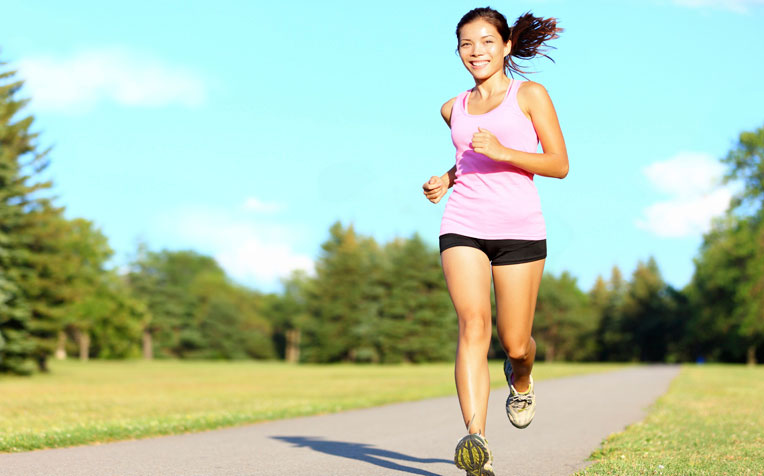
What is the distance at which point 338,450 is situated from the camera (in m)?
6.39

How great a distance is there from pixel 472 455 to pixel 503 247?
3.81 ft

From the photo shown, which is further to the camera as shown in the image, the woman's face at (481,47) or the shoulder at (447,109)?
the shoulder at (447,109)

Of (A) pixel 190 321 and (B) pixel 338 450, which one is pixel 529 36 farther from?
(A) pixel 190 321

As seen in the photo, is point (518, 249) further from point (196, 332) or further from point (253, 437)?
point (196, 332)

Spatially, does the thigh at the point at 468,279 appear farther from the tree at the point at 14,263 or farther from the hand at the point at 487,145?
the tree at the point at 14,263

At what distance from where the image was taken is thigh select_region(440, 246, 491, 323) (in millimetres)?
4219

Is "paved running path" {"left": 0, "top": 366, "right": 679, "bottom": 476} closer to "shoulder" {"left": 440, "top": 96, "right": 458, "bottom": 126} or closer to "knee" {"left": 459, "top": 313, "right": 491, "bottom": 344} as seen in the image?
"knee" {"left": 459, "top": 313, "right": 491, "bottom": 344}

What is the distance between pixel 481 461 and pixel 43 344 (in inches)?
1383

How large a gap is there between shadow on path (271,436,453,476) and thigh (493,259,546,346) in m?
1.26

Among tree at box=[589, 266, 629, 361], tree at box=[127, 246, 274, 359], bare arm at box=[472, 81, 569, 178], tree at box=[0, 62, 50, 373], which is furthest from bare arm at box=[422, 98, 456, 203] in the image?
tree at box=[589, 266, 629, 361]

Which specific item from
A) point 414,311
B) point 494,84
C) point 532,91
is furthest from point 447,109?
point 414,311

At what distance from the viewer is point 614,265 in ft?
321

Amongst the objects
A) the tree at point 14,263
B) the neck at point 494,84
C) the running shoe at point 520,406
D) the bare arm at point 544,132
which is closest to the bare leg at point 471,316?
the bare arm at point 544,132

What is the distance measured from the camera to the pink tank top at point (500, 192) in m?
4.28
